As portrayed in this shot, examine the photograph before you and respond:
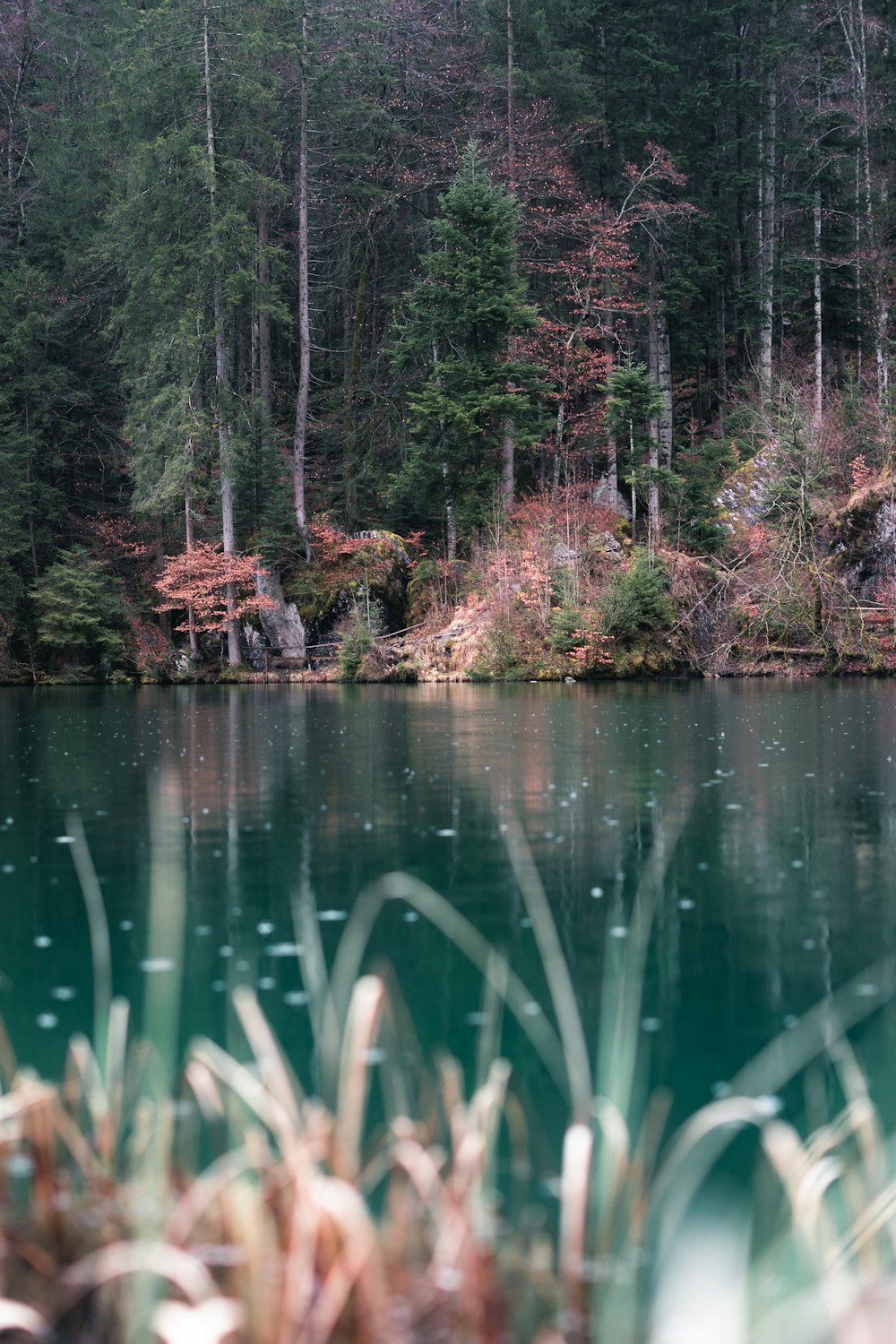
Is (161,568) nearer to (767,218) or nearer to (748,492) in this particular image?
(748,492)

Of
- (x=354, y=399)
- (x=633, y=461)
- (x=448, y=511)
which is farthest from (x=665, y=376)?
(x=354, y=399)

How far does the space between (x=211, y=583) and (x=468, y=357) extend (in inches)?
346

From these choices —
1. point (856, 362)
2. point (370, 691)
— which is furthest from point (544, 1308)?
point (856, 362)

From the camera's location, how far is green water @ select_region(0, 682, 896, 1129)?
5.45 metres

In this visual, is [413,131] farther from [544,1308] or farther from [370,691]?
[544,1308]

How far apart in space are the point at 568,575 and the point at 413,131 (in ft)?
51.1

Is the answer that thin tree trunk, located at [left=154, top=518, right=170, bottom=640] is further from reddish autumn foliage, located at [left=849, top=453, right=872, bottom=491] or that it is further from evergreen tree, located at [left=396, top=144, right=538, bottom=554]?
reddish autumn foliage, located at [left=849, top=453, right=872, bottom=491]

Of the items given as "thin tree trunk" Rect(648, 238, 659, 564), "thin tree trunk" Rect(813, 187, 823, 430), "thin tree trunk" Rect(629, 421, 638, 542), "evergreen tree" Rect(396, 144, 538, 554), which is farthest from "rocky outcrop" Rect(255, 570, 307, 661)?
"thin tree trunk" Rect(813, 187, 823, 430)

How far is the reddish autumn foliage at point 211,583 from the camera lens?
1288 inches

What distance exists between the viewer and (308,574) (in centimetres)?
3431

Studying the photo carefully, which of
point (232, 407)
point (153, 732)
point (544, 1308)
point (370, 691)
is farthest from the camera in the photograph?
point (232, 407)

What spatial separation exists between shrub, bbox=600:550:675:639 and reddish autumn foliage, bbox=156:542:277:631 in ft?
30.5

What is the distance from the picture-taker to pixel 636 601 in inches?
1137

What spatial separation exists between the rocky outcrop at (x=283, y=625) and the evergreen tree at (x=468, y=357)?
14.0ft
